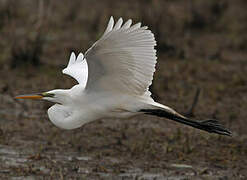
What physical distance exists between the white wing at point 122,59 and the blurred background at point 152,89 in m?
0.98

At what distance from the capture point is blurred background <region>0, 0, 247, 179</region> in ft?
18.9

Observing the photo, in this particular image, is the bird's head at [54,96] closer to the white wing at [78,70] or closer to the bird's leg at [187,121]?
the white wing at [78,70]

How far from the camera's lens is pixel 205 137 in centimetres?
655

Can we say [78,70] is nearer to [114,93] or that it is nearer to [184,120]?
[114,93]

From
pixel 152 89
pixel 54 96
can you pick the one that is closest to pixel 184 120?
pixel 54 96

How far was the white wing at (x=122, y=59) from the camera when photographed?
169 inches

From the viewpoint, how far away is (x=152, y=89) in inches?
303

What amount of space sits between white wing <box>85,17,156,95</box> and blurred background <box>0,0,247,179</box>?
98 cm

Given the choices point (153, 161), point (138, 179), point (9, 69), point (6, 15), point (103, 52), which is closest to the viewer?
point (103, 52)

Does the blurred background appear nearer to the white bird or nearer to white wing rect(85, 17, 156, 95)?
the white bird

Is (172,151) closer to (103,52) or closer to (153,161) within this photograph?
(153,161)

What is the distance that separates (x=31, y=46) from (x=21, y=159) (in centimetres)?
308

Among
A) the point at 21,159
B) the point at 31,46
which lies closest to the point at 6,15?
the point at 31,46

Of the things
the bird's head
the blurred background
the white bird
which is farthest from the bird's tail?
the bird's head
